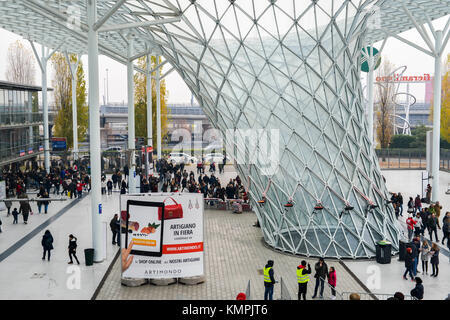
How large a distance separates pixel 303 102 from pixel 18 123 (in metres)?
28.7

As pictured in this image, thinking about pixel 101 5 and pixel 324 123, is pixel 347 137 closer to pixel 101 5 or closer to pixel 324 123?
pixel 324 123

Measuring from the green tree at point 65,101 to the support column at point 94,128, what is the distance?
128 ft

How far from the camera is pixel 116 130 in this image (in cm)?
11256

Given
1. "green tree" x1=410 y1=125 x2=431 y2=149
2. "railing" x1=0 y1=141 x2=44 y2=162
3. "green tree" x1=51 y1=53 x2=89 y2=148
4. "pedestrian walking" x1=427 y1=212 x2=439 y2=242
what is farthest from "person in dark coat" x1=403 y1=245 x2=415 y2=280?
"green tree" x1=410 y1=125 x2=431 y2=149

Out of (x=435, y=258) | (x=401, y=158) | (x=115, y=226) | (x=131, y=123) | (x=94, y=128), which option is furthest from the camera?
(x=401, y=158)

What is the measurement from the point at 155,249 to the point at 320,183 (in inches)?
327

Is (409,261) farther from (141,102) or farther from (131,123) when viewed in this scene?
(141,102)

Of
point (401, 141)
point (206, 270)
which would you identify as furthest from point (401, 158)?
point (206, 270)

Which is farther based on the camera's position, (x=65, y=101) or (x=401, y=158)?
(x=401, y=158)

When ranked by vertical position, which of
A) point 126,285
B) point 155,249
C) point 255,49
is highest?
point 255,49

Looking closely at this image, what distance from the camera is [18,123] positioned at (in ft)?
137

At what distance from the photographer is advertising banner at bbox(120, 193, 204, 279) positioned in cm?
1656

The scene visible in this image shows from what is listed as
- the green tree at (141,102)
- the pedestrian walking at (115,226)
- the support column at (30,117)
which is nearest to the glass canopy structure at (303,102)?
the pedestrian walking at (115,226)
